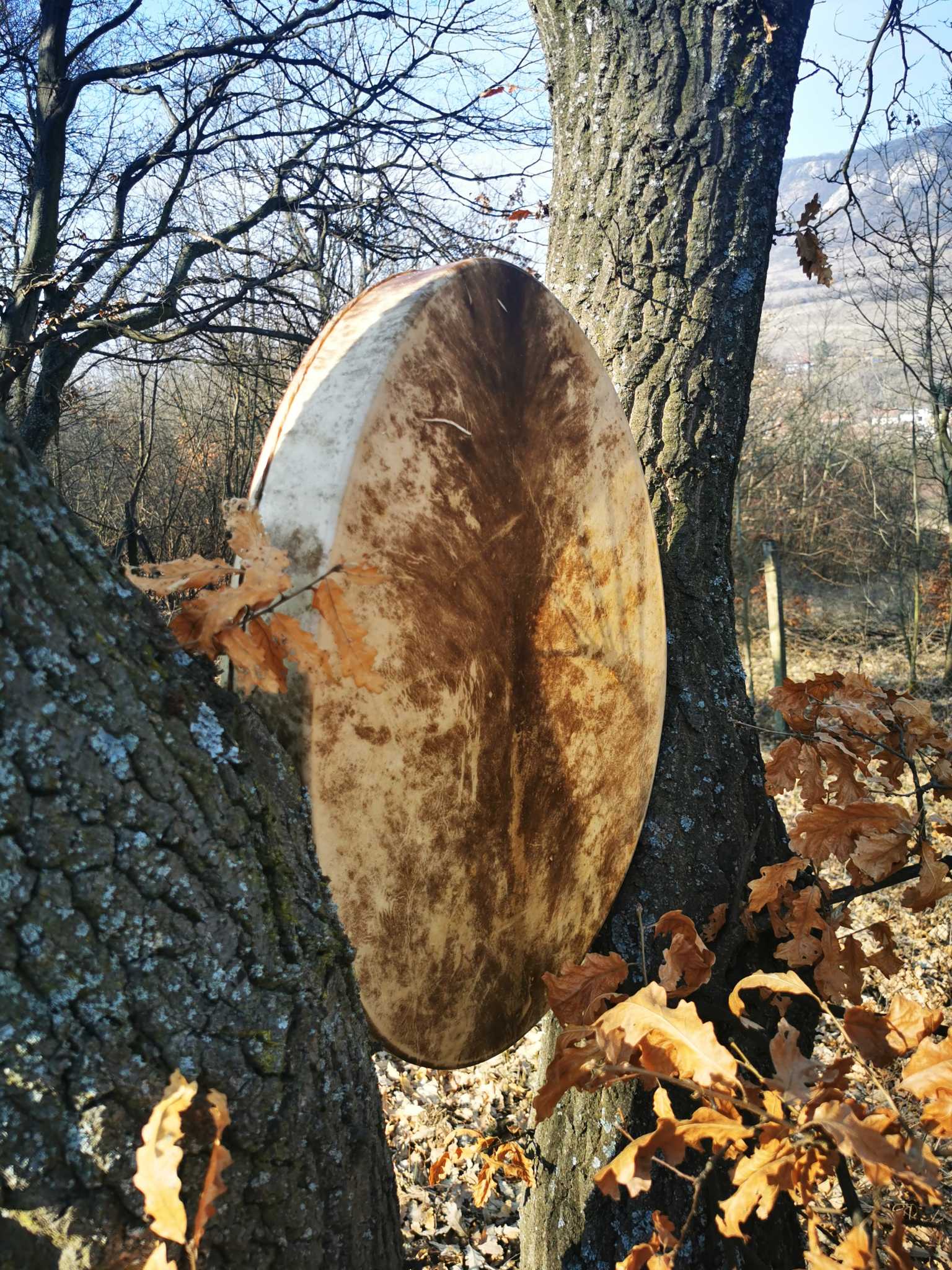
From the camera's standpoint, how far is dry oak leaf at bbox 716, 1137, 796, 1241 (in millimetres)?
963

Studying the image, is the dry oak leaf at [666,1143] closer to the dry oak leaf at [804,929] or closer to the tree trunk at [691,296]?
the dry oak leaf at [804,929]

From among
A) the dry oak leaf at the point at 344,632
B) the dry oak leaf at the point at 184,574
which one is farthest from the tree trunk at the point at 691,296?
the dry oak leaf at the point at 184,574

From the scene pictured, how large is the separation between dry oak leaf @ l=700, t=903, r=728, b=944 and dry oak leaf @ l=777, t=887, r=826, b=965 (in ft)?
0.42

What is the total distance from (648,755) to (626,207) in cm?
127

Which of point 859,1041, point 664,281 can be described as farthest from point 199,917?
point 664,281

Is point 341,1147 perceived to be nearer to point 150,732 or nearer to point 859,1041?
point 150,732

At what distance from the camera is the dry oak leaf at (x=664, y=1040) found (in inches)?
39.6

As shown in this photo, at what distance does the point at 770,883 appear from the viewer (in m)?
1.69

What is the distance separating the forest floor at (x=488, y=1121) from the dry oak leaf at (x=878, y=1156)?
627mm

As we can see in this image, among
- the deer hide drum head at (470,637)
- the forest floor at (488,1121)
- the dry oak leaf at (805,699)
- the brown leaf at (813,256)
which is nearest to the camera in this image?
the deer hide drum head at (470,637)

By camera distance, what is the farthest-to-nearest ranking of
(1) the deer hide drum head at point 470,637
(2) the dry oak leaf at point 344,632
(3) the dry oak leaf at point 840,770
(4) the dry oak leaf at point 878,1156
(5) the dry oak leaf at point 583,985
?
(3) the dry oak leaf at point 840,770
(5) the dry oak leaf at point 583,985
(1) the deer hide drum head at point 470,637
(2) the dry oak leaf at point 344,632
(4) the dry oak leaf at point 878,1156

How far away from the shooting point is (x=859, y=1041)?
119cm

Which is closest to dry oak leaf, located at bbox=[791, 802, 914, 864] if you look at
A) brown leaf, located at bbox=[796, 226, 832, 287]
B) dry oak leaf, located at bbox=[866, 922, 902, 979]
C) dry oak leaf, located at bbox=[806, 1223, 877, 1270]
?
dry oak leaf, located at bbox=[866, 922, 902, 979]

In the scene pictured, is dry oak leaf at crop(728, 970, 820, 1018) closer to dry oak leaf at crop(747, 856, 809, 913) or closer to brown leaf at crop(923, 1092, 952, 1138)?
brown leaf at crop(923, 1092, 952, 1138)
